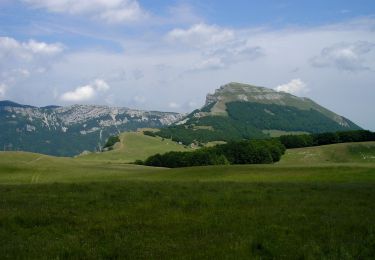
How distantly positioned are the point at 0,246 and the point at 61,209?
8.82 m

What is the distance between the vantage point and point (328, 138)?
190m

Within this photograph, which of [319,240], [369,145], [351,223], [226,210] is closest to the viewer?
[319,240]

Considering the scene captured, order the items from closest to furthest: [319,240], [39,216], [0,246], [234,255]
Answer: [234,255]
[0,246]
[319,240]
[39,216]

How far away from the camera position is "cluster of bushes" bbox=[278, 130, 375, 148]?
182 metres

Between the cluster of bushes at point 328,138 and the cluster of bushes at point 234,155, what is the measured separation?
71.1 feet

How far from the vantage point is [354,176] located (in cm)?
5703

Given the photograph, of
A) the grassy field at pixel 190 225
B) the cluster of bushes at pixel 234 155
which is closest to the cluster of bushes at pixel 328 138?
the cluster of bushes at pixel 234 155

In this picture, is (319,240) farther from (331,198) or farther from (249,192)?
(249,192)

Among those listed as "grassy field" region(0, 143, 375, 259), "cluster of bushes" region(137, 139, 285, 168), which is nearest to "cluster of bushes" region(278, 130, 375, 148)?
"cluster of bushes" region(137, 139, 285, 168)

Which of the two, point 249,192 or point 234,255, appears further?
point 249,192

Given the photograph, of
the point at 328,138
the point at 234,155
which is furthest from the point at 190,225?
the point at 328,138

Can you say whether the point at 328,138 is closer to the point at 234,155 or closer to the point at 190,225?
the point at 234,155

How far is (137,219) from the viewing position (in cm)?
2048

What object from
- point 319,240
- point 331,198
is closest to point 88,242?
point 319,240
